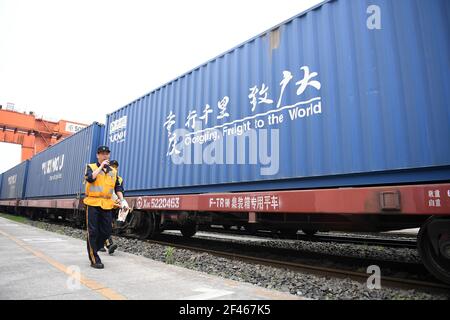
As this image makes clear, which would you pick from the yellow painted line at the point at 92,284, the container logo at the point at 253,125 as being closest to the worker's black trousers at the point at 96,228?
the yellow painted line at the point at 92,284

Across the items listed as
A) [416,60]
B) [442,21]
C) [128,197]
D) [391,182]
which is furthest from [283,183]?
[128,197]

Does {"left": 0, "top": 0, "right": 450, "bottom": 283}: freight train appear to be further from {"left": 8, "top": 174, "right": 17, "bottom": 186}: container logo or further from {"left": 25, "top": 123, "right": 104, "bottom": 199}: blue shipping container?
{"left": 8, "top": 174, "right": 17, "bottom": 186}: container logo

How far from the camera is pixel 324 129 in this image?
11.8 feet

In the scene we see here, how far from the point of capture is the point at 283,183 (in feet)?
13.1

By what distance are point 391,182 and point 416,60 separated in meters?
1.19

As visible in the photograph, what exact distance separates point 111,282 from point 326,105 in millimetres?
2920

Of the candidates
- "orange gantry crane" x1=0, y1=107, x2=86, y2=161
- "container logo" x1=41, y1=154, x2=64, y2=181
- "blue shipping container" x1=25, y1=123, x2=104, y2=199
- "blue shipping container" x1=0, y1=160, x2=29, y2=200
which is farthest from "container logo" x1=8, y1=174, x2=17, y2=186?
"container logo" x1=41, y1=154, x2=64, y2=181

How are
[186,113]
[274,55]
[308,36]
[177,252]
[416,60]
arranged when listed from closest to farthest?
[416,60] < [308,36] < [274,55] < [177,252] < [186,113]

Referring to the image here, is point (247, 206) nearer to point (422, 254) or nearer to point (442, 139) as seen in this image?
point (422, 254)

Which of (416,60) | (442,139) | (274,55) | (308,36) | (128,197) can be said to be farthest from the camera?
(128,197)

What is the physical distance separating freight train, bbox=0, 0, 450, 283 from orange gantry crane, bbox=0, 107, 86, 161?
18503 mm

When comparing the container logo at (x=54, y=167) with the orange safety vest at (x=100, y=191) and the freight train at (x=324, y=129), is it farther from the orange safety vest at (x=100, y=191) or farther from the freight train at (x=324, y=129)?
the orange safety vest at (x=100, y=191)

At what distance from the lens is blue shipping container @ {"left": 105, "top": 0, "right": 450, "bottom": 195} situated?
9.59ft

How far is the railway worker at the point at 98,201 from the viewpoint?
3.74 metres
